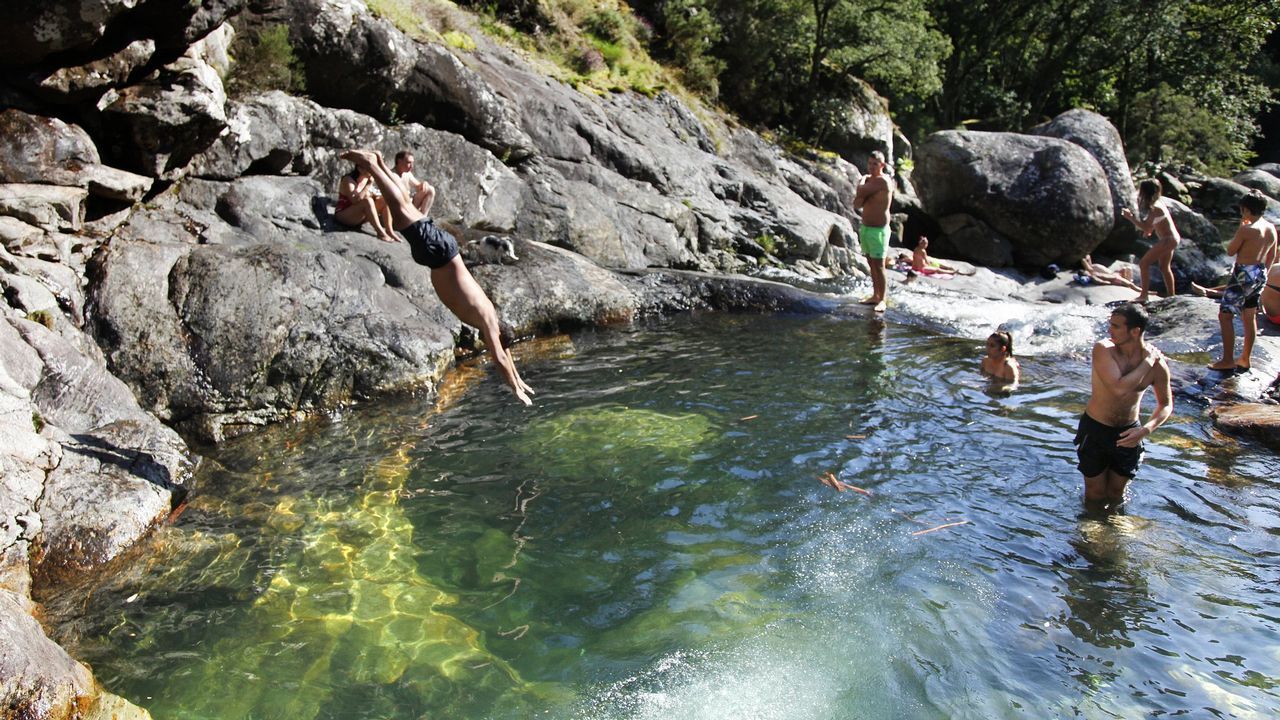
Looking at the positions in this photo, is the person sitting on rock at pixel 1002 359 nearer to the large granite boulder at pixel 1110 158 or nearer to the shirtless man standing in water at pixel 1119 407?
the shirtless man standing in water at pixel 1119 407

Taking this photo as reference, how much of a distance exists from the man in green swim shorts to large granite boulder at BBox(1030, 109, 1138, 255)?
11.3 m

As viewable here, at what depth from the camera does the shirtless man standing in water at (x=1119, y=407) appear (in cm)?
623

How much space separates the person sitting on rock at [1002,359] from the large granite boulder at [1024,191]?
12.1 meters

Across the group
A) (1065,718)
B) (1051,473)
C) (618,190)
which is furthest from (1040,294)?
(1065,718)

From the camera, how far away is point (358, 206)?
11.1 metres

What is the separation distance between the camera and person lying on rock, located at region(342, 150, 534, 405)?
6.00 meters

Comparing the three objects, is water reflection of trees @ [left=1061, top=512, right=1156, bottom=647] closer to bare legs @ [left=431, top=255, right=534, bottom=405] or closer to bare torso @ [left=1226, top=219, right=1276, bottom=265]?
bare legs @ [left=431, top=255, right=534, bottom=405]

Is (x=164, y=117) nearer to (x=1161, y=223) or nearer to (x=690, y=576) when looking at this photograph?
(x=690, y=576)

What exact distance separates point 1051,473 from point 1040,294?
511 inches

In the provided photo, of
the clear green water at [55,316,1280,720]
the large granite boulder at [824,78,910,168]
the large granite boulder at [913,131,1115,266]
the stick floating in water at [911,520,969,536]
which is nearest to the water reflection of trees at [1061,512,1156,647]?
the clear green water at [55,316,1280,720]

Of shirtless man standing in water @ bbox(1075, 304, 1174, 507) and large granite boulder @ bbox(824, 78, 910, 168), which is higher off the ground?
large granite boulder @ bbox(824, 78, 910, 168)

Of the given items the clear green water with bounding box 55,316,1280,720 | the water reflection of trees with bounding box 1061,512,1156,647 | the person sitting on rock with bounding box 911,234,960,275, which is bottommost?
the clear green water with bounding box 55,316,1280,720

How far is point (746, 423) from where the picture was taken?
809cm

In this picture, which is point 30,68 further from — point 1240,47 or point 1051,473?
point 1240,47
